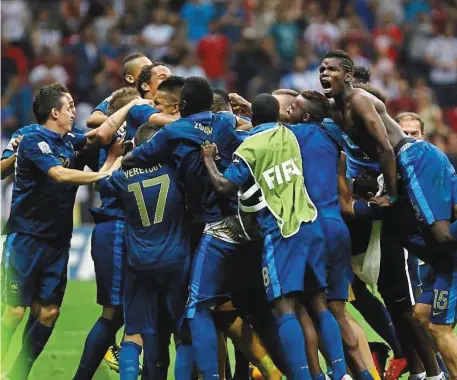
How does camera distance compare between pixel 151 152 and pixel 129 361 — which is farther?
pixel 129 361

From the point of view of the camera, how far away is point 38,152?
859 cm

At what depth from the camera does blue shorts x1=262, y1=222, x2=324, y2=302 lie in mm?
7633

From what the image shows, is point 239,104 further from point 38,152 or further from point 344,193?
point 38,152

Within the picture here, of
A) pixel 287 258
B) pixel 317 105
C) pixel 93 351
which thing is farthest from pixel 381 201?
pixel 93 351

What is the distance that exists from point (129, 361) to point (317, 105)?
95.7 inches

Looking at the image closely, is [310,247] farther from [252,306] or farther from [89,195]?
[89,195]

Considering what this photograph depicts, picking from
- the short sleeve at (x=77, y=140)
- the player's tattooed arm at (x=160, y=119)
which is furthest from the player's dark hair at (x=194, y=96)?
the short sleeve at (x=77, y=140)

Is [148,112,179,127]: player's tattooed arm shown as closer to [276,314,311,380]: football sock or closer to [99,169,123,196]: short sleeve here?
[99,169,123,196]: short sleeve

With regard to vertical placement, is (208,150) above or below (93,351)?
above

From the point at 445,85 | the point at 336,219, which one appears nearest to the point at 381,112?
the point at 336,219

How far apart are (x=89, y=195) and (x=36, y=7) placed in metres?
5.23

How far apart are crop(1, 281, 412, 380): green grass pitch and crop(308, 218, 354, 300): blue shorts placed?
2.12 m

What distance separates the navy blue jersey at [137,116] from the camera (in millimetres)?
8273

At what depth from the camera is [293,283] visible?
25.0 feet
